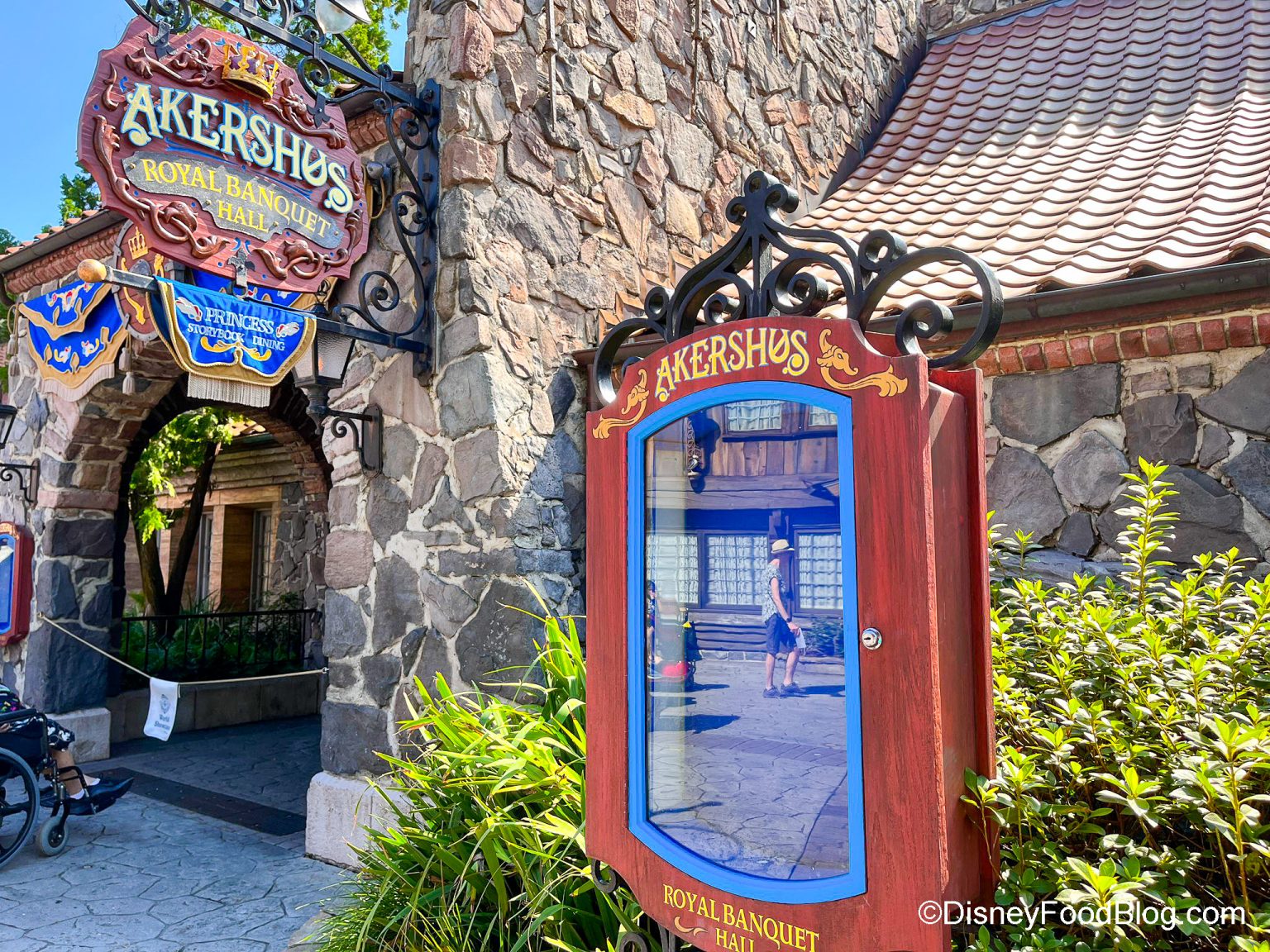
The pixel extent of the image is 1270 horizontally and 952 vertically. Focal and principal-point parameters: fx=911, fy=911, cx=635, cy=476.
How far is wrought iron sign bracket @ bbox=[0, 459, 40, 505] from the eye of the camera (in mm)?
7375

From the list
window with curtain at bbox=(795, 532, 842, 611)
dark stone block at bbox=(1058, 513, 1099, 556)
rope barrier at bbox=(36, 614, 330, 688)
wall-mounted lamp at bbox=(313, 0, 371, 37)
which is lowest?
rope barrier at bbox=(36, 614, 330, 688)

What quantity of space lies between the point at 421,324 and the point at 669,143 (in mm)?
2180

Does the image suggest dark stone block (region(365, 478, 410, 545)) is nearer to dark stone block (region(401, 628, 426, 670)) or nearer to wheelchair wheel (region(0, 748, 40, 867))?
dark stone block (region(401, 628, 426, 670))

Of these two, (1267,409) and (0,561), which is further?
(0,561)

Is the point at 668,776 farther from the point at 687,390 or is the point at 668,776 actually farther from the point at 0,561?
the point at 0,561

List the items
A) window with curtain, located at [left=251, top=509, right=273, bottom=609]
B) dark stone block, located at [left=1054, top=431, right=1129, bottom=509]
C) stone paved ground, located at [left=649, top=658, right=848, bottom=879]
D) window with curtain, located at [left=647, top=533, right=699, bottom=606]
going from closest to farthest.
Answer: stone paved ground, located at [left=649, top=658, right=848, bottom=879] → window with curtain, located at [left=647, top=533, right=699, bottom=606] → dark stone block, located at [left=1054, top=431, right=1129, bottom=509] → window with curtain, located at [left=251, top=509, right=273, bottom=609]

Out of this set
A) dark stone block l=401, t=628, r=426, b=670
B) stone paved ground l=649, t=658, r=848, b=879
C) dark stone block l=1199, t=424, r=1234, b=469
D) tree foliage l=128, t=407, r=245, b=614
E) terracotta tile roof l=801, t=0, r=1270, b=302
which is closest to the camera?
stone paved ground l=649, t=658, r=848, b=879

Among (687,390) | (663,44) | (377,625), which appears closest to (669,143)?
(663,44)

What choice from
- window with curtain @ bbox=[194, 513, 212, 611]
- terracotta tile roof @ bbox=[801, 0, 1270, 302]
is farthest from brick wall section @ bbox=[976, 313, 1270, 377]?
window with curtain @ bbox=[194, 513, 212, 611]

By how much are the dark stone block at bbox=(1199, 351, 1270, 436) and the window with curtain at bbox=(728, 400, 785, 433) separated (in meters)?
2.66

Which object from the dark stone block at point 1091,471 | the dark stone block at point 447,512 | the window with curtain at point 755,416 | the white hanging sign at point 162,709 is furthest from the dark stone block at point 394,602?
the dark stone block at point 1091,471

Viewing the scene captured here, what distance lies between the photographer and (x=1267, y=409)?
370 centimetres

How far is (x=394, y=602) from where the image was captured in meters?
4.64

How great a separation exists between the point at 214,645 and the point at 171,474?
2395mm
